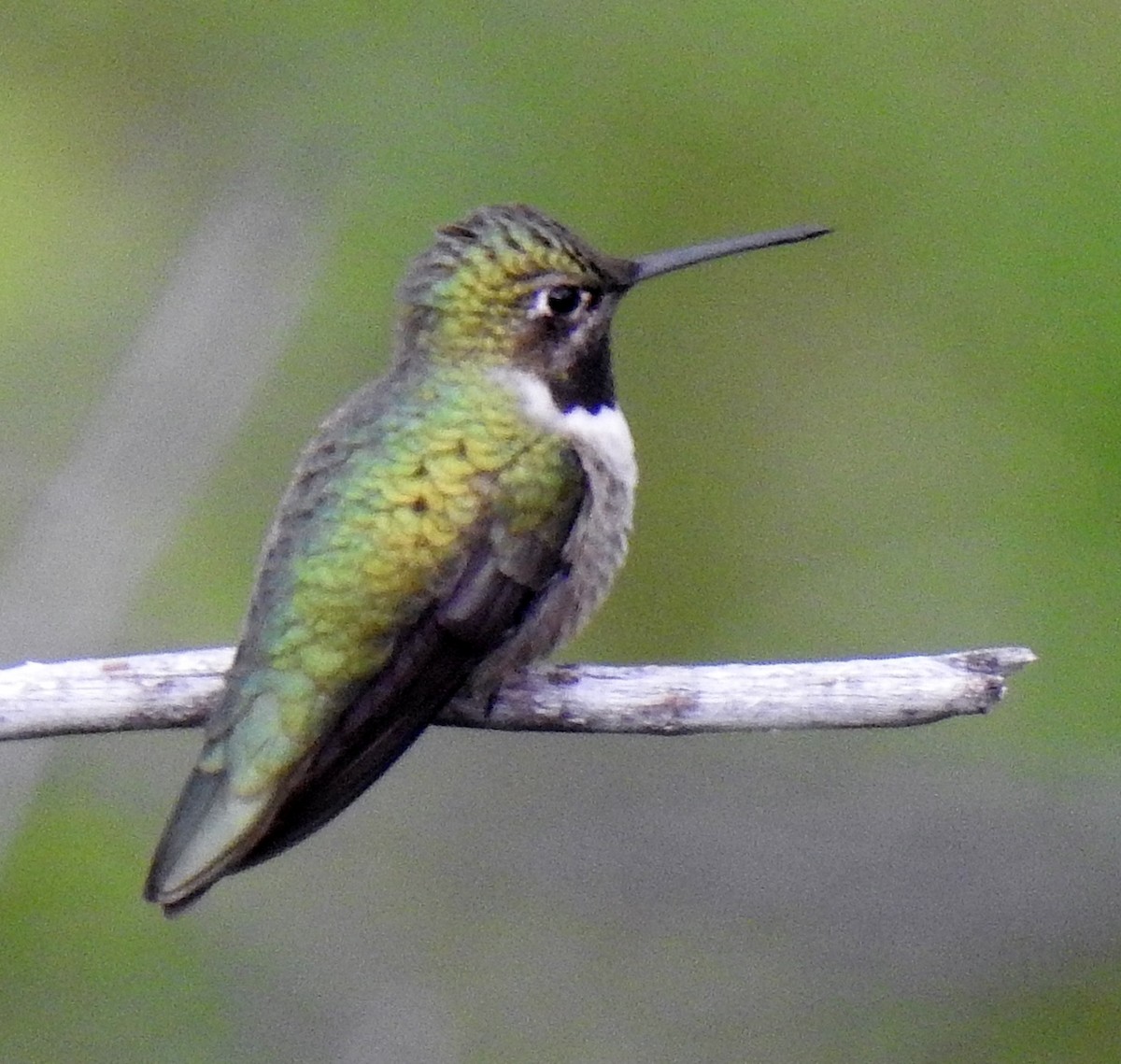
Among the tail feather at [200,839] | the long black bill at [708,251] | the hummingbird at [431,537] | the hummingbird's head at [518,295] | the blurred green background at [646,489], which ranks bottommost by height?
the blurred green background at [646,489]

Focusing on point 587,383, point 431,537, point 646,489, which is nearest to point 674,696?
point 431,537

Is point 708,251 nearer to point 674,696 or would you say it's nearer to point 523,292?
point 523,292

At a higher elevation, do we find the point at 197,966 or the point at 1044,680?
the point at 1044,680

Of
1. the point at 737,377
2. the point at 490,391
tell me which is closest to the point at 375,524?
the point at 490,391

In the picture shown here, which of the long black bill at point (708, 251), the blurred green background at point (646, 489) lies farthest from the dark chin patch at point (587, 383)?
the blurred green background at point (646, 489)

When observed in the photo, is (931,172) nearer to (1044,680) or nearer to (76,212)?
(1044,680)

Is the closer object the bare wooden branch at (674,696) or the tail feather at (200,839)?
the tail feather at (200,839)

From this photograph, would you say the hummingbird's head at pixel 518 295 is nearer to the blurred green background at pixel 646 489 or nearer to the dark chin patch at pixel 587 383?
the dark chin patch at pixel 587 383
